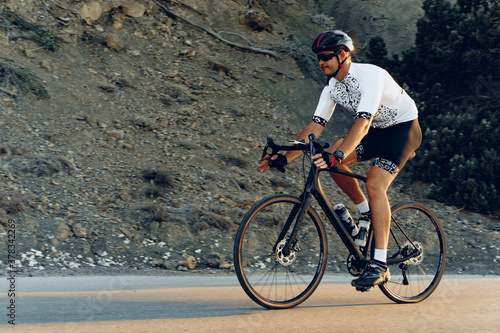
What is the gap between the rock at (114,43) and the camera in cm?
1201

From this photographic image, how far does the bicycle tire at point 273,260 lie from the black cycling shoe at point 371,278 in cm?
31

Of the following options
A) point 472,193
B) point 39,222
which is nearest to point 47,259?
point 39,222

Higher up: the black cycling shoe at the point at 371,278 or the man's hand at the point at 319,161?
the man's hand at the point at 319,161

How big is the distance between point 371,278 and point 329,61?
1791 millimetres

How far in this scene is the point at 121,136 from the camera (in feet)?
31.9

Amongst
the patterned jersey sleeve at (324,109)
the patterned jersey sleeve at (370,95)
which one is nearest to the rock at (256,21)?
the patterned jersey sleeve at (324,109)

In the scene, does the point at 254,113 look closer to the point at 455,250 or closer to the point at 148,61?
the point at 148,61

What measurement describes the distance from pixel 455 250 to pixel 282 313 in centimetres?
460

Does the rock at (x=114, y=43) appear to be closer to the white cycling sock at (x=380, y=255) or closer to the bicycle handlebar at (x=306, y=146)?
the bicycle handlebar at (x=306, y=146)

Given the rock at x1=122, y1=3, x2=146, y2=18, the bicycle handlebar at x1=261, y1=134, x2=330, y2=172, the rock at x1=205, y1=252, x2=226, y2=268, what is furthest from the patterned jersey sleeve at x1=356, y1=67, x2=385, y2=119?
the rock at x1=122, y1=3, x2=146, y2=18

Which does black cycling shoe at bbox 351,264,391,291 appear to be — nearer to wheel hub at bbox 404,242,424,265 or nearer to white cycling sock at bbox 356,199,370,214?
white cycling sock at bbox 356,199,370,214

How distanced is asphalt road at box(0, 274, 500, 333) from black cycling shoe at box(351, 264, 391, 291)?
0.76ft

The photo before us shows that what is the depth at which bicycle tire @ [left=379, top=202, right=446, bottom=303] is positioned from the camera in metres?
4.98

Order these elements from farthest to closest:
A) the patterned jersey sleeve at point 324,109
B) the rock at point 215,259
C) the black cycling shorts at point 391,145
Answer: the rock at point 215,259, the patterned jersey sleeve at point 324,109, the black cycling shorts at point 391,145
